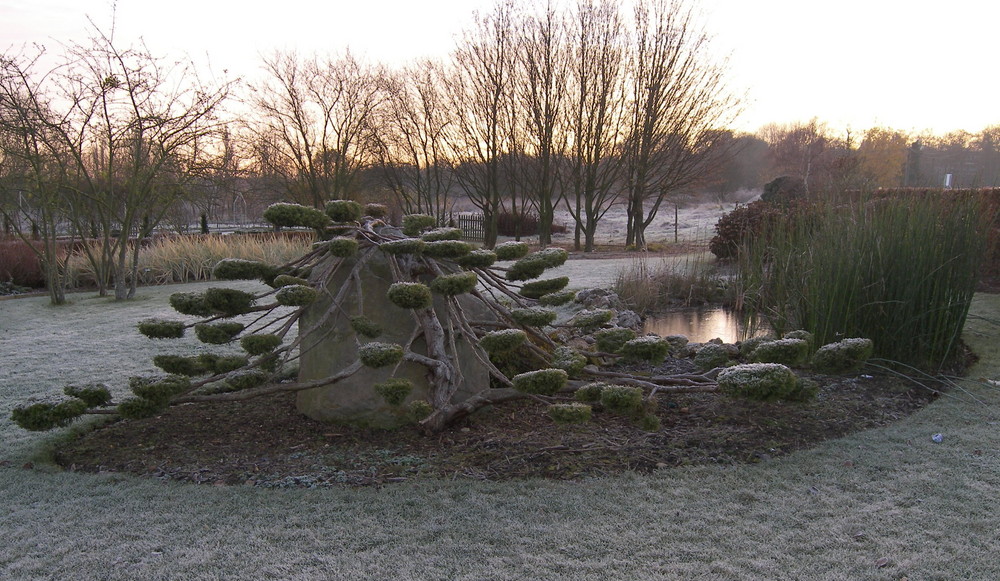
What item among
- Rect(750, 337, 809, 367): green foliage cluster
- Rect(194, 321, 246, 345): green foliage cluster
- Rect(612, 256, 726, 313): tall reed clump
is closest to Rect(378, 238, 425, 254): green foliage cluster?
Rect(194, 321, 246, 345): green foliage cluster

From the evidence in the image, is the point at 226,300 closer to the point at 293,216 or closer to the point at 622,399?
the point at 293,216

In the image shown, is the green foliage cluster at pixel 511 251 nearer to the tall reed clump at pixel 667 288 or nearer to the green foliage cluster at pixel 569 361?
the green foliage cluster at pixel 569 361

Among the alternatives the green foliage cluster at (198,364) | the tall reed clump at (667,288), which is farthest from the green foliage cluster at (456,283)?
the tall reed clump at (667,288)

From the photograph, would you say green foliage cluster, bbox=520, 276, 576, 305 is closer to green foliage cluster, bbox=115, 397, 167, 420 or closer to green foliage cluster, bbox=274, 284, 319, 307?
green foliage cluster, bbox=274, 284, 319, 307

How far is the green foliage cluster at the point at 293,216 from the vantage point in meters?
2.69

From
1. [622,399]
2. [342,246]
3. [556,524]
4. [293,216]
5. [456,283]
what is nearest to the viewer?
[556,524]

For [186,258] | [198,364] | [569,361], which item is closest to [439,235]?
[569,361]

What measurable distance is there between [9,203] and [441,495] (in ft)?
33.1

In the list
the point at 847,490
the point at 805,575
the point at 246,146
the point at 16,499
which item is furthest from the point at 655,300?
the point at 246,146

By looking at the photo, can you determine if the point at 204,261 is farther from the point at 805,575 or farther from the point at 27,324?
the point at 805,575

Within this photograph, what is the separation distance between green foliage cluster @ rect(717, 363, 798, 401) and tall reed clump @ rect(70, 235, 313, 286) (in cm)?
964

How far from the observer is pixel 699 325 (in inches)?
261

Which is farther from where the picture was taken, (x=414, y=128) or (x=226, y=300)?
(x=414, y=128)

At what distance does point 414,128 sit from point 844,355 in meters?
20.8
